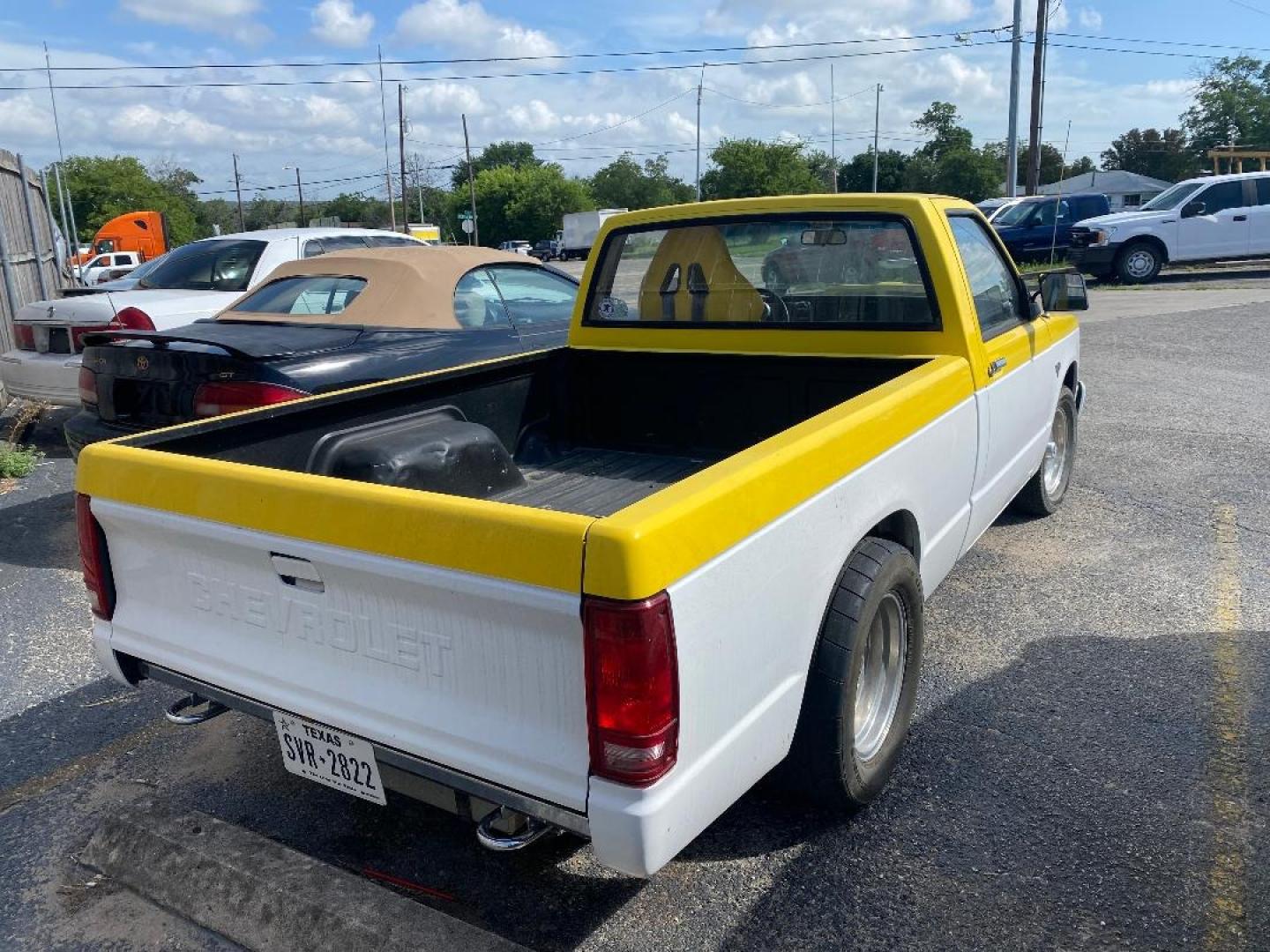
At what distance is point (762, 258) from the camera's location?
4.52 meters

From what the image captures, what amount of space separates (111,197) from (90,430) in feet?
238

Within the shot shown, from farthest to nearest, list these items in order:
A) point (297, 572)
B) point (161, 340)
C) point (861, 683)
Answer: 1. point (161, 340)
2. point (861, 683)
3. point (297, 572)

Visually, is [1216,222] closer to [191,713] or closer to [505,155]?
[191,713]

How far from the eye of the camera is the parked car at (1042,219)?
73.2 feet

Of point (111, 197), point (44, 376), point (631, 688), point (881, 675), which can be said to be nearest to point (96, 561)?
point (631, 688)

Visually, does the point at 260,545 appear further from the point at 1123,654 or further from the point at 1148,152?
the point at 1148,152

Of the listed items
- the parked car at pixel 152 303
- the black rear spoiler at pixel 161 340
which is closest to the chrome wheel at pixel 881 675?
the black rear spoiler at pixel 161 340

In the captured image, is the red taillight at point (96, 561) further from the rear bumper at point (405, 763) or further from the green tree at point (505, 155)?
the green tree at point (505, 155)

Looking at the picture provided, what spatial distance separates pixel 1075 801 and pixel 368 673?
216cm

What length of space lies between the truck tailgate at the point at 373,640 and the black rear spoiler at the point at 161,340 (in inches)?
91.0

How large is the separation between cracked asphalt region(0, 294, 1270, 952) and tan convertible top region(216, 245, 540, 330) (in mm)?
2131

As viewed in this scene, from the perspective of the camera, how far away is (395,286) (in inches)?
239

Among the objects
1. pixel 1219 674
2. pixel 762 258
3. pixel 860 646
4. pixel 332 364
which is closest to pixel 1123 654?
pixel 1219 674

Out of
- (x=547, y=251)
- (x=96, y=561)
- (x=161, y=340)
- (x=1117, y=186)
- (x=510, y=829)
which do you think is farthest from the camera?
(x=1117, y=186)
